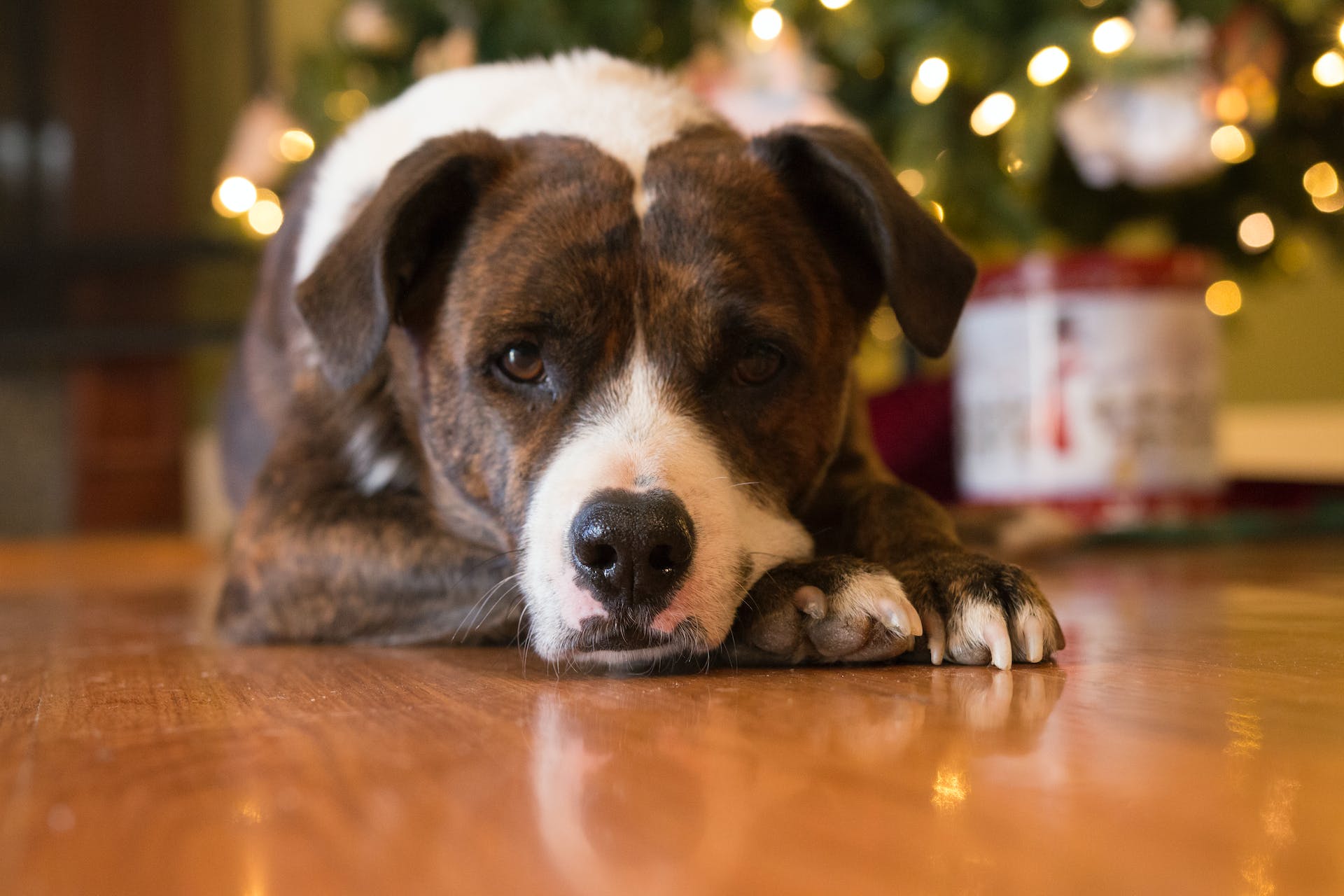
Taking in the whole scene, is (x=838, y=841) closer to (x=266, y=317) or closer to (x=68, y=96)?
(x=266, y=317)

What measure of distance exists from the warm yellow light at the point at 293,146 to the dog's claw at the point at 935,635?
11.9 feet

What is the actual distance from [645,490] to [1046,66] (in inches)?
83.0

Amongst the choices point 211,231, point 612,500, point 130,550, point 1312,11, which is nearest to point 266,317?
point 612,500

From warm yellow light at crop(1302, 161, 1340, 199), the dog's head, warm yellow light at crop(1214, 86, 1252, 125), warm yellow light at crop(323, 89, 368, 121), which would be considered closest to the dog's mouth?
the dog's head

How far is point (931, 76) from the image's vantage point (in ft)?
10.2

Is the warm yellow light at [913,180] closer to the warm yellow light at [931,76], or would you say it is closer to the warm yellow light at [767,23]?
the warm yellow light at [931,76]

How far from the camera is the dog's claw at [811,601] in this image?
1.37 m

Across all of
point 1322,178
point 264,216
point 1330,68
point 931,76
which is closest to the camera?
point 931,76

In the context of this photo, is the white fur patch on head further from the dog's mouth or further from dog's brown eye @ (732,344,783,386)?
the dog's mouth

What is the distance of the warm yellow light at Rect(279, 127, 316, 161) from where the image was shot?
453 cm

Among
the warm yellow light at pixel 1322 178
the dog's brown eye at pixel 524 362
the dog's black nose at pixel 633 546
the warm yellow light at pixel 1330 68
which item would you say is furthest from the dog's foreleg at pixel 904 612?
the warm yellow light at pixel 1322 178

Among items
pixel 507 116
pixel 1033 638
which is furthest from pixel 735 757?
pixel 507 116

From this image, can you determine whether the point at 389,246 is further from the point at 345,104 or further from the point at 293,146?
the point at 293,146

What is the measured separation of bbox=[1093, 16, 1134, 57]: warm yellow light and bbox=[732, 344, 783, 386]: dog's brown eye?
1.78 metres
